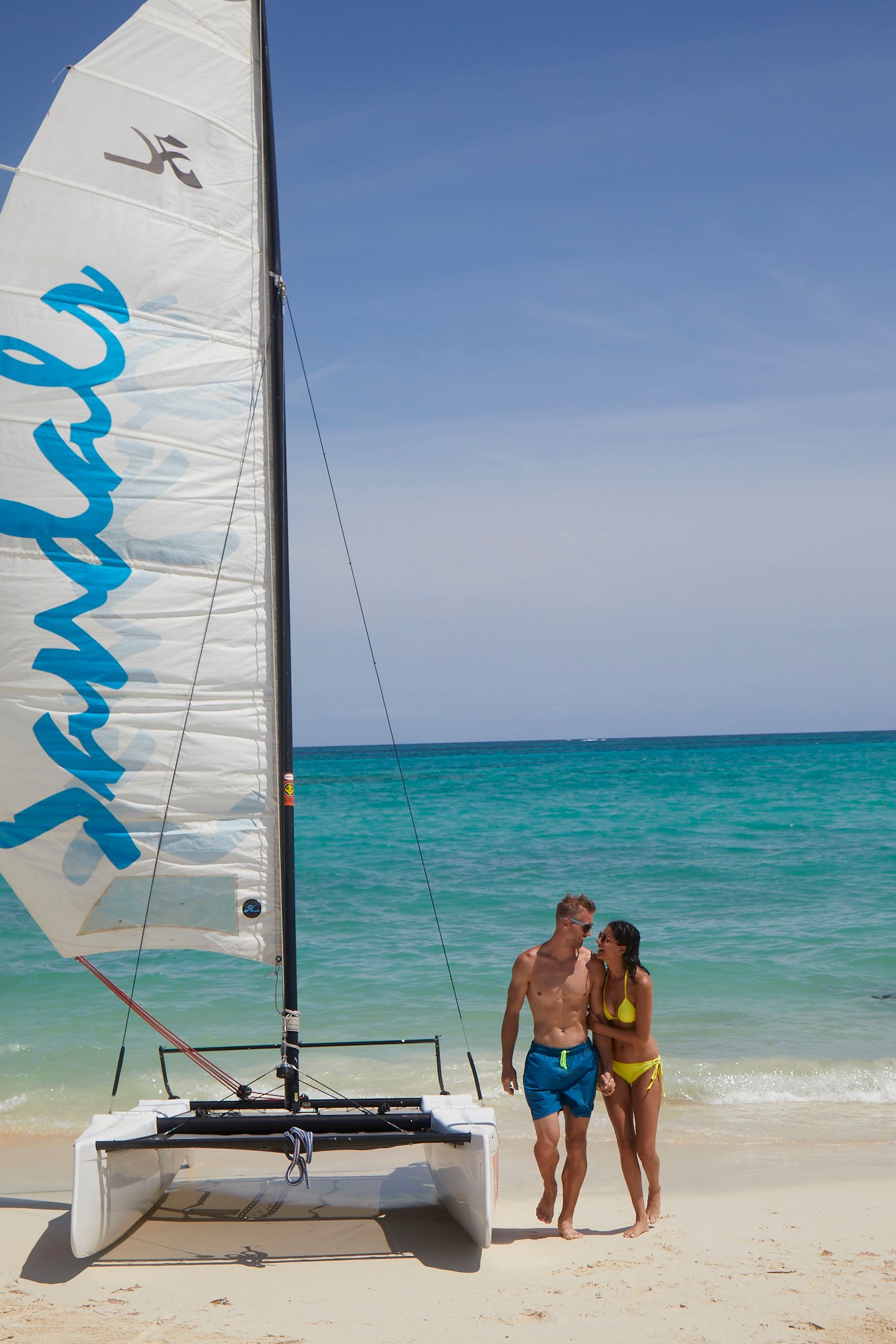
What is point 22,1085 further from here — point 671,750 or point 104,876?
point 671,750

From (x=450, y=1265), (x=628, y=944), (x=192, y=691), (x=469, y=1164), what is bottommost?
(x=450, y=1265)

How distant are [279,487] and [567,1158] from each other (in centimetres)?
296

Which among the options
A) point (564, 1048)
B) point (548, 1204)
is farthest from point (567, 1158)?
point (564, 1048)

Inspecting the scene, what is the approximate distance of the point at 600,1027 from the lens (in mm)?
4172

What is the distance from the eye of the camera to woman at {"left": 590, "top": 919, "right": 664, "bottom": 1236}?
13.3ft

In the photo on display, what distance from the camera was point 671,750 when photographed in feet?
253

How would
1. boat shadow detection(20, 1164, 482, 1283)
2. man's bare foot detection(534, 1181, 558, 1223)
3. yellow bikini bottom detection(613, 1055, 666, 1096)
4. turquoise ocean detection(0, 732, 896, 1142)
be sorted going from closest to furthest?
1. boat shadow detection(20, 1164, 482, 1283)
2. yellow bikini bottom detection(613, 1055, 666, 1096)
3. man's bare foot detection(534, 1181, 558, 1223)
4. turquoise ocean detection(0, 732, 896, 1142)

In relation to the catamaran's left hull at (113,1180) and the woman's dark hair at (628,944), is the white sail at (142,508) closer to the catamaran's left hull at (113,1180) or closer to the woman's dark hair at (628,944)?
the catamaran's left hull at (113,1180)

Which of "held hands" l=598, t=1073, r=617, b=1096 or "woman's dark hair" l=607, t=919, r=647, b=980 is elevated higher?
"woman's dark hair" l=607, t=919, r=647, b=980

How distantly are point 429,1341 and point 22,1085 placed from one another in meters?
4.49

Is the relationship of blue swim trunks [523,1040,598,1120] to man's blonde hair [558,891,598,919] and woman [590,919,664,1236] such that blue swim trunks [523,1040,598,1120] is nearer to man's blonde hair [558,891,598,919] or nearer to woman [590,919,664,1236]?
woman [590,919,664,1236]

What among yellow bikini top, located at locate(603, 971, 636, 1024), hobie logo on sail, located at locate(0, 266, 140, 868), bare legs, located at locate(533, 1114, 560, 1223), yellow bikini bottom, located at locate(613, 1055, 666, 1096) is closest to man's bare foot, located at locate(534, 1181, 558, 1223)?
bare legs, located at locate(533, 1114, 560, 1223)

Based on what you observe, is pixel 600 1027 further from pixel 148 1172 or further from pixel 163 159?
pixel 163 159

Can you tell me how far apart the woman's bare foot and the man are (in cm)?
35
